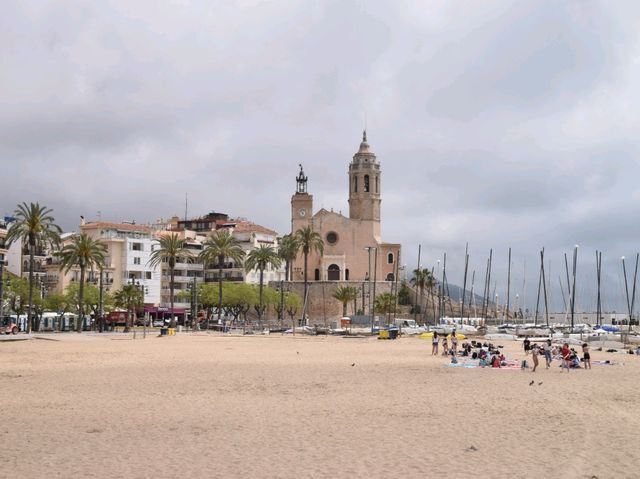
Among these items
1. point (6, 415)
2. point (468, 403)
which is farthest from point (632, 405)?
point (6, 415)

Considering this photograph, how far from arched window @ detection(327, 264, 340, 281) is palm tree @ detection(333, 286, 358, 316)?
8239mm

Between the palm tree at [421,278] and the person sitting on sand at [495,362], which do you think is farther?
the palm tree at [421,278]

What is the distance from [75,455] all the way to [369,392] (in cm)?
1154

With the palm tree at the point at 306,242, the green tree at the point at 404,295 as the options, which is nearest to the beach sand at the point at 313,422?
the palm tree at the point at 306,242

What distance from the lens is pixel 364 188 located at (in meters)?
115

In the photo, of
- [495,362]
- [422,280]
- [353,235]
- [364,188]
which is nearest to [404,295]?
[422,280]

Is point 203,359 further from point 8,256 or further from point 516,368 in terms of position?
point 8,256

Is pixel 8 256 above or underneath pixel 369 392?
above

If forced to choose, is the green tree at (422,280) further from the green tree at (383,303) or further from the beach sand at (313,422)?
the beach sand at (313,422)

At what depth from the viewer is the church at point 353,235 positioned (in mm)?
112000

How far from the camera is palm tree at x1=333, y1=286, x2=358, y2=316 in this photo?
9964cm

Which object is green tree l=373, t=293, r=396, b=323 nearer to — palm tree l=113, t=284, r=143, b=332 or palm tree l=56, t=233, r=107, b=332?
palm tree l=113, t=284, r=143, b=332

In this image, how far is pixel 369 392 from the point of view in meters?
24.5

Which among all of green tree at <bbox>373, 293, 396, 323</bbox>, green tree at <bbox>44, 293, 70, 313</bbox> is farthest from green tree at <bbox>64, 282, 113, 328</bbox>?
green tree at <bbox>373, 293, 396, 323</bbox>
